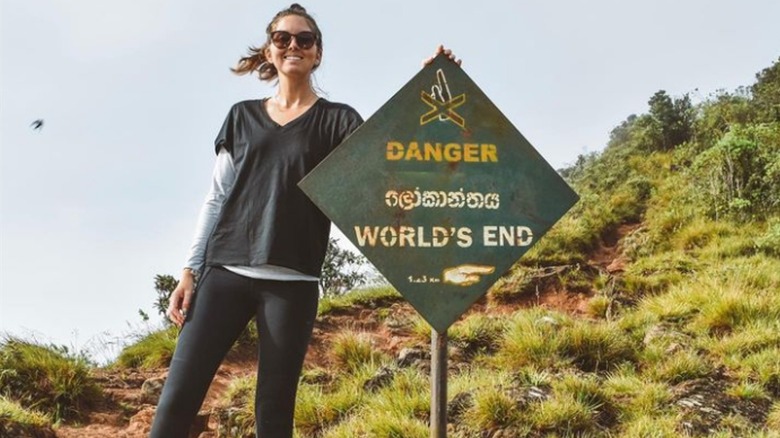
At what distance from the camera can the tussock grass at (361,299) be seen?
29.4 feet

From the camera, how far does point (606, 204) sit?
14859 millimetres

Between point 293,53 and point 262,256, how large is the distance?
91 cm

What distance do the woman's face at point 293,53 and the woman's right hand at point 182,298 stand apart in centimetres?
94

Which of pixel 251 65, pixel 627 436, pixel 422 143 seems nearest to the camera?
pixel 422 143

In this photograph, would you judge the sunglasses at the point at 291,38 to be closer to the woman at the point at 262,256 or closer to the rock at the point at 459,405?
the woman at the point at 262,256

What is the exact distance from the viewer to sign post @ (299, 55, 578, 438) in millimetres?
2852

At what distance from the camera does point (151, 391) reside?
6273mm

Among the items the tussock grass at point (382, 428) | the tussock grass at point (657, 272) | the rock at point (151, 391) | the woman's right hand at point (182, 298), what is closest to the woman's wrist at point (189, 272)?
the woman's right hand at point (182, 298)

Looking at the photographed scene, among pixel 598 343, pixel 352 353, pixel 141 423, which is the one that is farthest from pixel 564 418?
pixel 141 423

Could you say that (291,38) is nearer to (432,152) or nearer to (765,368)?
(432,152)

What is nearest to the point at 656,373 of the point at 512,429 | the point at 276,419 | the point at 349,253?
the point at 512,429

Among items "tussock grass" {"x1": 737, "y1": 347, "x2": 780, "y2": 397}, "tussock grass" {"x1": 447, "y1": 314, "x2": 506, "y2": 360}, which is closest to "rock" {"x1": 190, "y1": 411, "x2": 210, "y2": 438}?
"tussock grass" {"x1": 447, "y1": 314, "x2": 506, "y2": 360}

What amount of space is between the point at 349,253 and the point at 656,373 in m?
7.03

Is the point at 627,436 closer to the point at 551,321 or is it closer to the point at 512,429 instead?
the point at 512,429
